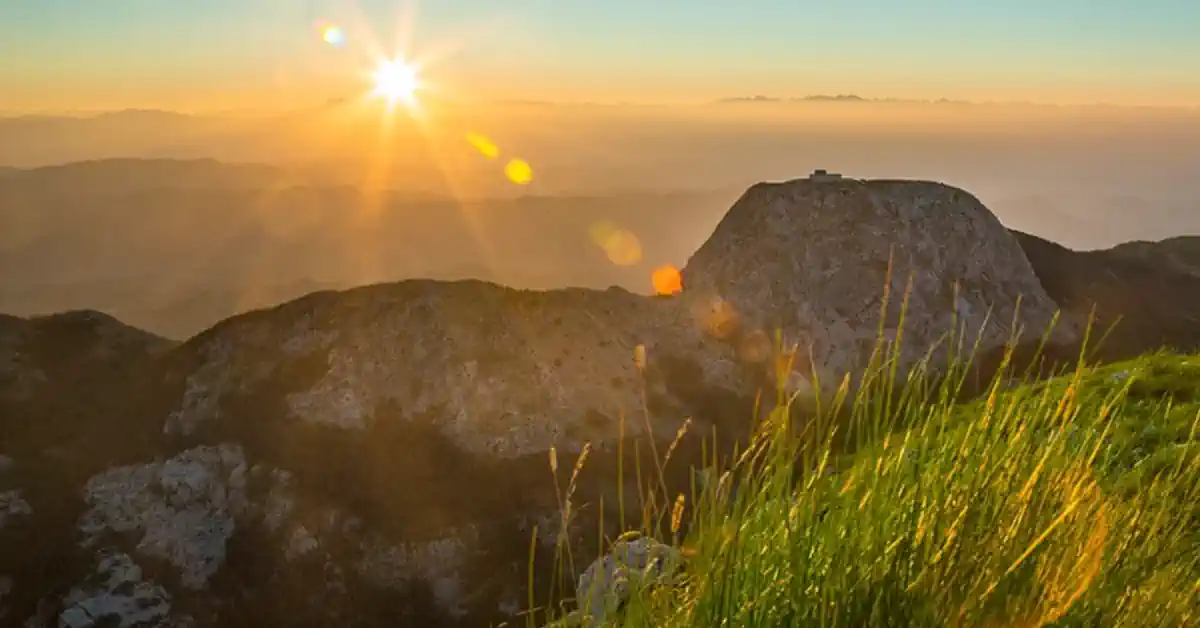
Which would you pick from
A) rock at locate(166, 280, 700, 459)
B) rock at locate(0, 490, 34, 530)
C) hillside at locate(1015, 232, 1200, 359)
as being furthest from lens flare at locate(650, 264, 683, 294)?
rock at locate(0, 490, 34, 530)

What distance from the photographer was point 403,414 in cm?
4341

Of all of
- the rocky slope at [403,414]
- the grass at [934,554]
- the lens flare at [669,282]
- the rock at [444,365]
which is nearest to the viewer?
the grass at [934,554]

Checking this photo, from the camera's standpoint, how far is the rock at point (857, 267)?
177ft

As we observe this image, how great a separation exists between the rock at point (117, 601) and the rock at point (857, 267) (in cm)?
3663

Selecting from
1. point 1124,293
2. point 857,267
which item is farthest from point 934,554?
point 1124,293

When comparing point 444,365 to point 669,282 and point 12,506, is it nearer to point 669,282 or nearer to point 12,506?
point 669,282

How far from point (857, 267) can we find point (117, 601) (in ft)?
156

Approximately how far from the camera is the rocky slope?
34969mm

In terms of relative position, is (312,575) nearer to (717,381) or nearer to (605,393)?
(605,393)

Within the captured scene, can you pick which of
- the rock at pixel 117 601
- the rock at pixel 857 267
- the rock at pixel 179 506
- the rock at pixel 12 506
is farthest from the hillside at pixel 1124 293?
the rock at pixel 12 506

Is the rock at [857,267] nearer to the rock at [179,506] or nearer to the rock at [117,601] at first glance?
the rock at [179,506]

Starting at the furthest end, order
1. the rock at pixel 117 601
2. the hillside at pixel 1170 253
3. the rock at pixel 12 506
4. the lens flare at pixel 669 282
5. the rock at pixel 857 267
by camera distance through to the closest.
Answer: the hillside at pixel 1170 253, the lens flare at pixel 669 282, the rock at pixel 857 267, the rock at pixel 12 506, the rock at pixel 117 601

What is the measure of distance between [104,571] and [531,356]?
77.1 feet

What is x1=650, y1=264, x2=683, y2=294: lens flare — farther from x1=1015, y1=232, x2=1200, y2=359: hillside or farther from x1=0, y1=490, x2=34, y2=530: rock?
x1=0, y1=490, x2=34, y2=530: rock
